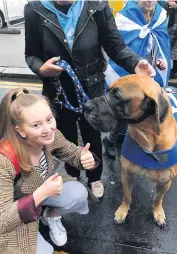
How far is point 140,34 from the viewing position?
333 centimetres

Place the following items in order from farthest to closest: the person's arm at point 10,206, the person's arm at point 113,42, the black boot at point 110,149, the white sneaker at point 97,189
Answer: the black boot at point 110,149
the white sneaker at point 97,189
the person's arm at point 113,42
the person's arm at point 10,206

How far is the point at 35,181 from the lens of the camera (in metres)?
2.16

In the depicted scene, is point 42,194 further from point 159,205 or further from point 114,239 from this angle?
point 159,205

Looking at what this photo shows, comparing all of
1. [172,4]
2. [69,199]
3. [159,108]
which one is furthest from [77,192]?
[172,4]

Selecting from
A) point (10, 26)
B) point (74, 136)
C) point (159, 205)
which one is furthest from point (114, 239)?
point (10, 26)

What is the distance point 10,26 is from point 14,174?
9.24 m

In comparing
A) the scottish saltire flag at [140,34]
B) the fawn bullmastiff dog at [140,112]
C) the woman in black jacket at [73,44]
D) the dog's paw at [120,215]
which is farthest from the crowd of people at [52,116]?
the scottish saltire flag at [140,34]

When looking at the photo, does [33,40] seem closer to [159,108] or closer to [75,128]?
[75,128]

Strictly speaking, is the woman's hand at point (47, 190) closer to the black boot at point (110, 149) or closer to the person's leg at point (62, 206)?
the person's leg at point (62, 206)

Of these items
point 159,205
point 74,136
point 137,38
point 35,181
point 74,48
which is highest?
point 74,48

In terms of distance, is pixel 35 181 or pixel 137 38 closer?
pixel 35 181

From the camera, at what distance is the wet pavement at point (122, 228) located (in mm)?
2635

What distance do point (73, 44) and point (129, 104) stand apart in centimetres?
66

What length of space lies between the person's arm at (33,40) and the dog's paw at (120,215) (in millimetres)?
1359
